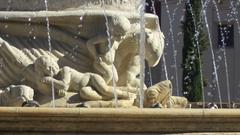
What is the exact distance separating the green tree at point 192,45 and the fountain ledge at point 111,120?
20.1 meters

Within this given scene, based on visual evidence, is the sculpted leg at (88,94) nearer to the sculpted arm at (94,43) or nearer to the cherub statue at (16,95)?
the sculpted arm at (94,43)

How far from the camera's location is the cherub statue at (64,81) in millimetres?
7719

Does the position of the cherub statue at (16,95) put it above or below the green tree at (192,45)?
below

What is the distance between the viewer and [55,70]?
25.6ft

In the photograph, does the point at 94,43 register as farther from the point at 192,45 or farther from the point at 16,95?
the point at 192,45

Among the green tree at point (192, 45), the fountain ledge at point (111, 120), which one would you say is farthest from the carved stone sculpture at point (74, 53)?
the green tree at point (192, 45)

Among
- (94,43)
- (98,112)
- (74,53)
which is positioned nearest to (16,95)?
(74,53)

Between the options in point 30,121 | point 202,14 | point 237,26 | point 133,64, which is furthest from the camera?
point 237,26

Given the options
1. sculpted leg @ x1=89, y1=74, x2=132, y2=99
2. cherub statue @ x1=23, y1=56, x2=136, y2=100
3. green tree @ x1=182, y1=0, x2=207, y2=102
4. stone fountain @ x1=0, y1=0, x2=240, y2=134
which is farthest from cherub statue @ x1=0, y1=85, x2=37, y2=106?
green tree @ x1=182, y1=0, x2=207, y2=102

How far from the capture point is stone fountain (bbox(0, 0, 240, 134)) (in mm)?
7777

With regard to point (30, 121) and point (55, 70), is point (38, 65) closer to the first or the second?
point (55, 70)

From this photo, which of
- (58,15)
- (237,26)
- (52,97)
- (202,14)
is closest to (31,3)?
(58,15)

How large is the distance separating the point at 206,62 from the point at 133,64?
21.6 m

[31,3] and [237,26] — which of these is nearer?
[31,3]
